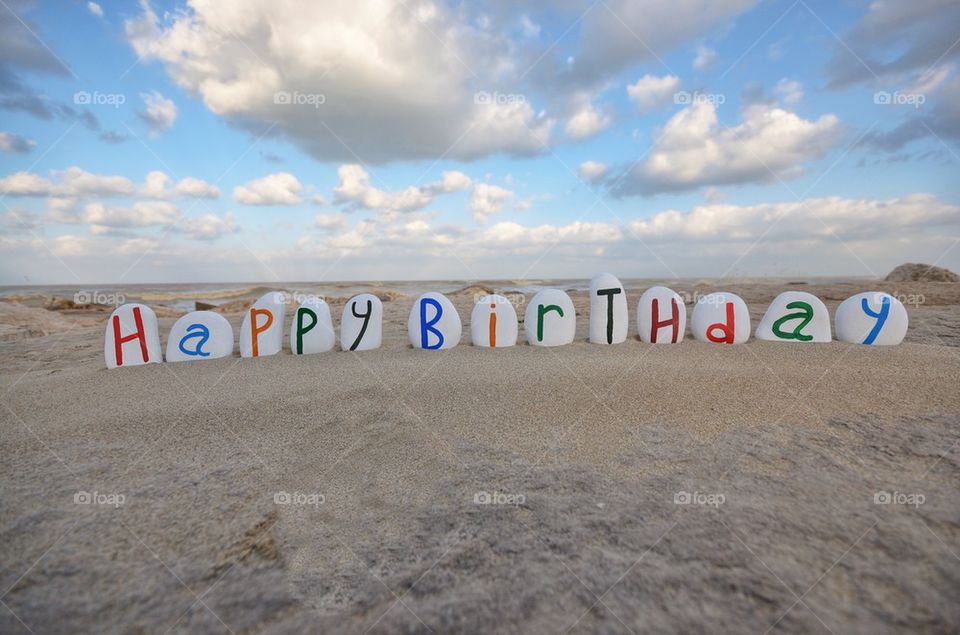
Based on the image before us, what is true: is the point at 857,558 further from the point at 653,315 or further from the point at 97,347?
the point at 97,347

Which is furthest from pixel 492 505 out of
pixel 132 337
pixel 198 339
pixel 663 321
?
pixel 132 337

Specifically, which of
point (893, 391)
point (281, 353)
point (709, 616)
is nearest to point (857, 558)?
point (709, 616)

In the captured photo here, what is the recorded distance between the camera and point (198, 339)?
14.5ft

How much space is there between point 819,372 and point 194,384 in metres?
4.86

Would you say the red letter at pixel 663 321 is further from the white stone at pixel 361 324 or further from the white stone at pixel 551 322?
the white stone at pixel 361 324

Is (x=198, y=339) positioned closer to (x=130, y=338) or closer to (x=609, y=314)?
(x=130, y=338)

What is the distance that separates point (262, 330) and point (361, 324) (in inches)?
38.1

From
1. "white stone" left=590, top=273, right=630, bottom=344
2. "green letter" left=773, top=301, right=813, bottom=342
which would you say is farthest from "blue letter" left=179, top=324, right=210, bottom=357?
"green letter" left=773, top=301, right=813, bottom=342

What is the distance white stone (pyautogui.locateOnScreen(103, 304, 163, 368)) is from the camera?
13.9ft

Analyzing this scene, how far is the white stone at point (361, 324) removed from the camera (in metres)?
4.70

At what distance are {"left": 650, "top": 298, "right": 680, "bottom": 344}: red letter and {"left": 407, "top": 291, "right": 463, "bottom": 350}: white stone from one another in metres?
2.04

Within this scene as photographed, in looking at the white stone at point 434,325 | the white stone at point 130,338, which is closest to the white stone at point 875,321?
the white stone at point 434,325

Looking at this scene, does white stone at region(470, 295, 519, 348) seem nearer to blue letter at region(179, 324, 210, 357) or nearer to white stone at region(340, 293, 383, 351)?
white stone at region(340, 293, 383, 351)

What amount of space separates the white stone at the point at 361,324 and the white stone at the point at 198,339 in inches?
45.3
